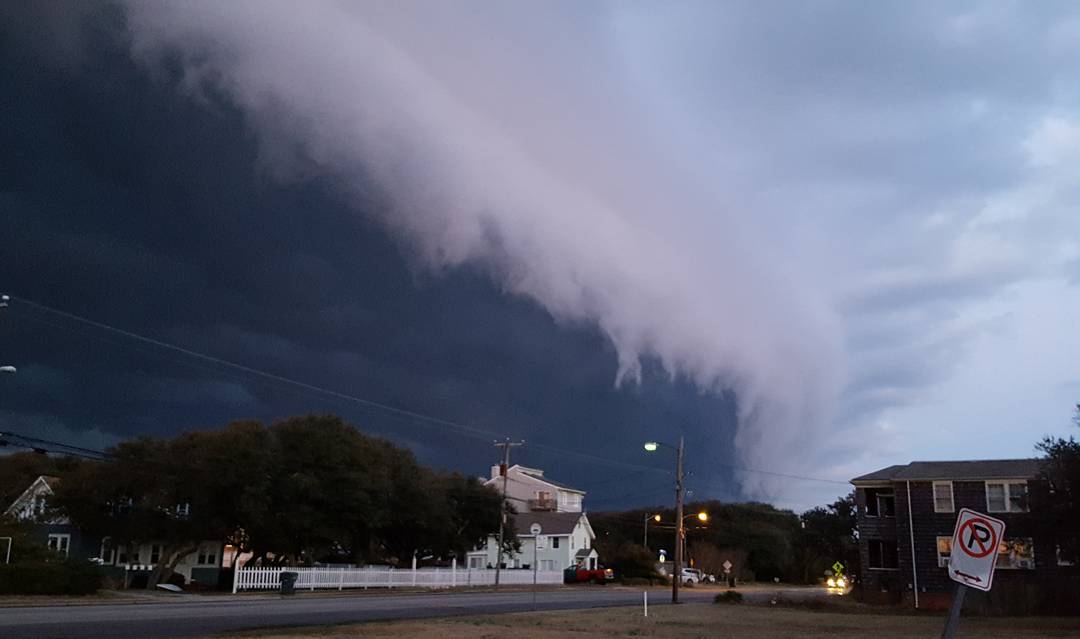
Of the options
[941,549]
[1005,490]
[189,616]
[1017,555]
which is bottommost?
[189,616]

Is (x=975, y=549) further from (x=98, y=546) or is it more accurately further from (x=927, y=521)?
(x=98, y=546)

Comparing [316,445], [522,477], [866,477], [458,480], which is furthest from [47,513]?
[522,477]

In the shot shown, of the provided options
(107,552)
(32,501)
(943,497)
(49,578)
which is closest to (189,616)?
(49,578)

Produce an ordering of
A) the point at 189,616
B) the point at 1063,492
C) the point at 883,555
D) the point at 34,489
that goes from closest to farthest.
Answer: the point at 189,616, the point at 1063,492, the point at 883,555, the point at 34,489

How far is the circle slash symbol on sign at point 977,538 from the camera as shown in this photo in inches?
276

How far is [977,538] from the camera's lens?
7137mm

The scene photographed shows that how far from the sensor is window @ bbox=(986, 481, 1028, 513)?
5238cm

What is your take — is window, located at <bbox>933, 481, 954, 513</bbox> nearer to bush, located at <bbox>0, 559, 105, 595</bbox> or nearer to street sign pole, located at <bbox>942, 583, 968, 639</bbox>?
bush, located at <bbox>0, 559, 105, 595</bbox>

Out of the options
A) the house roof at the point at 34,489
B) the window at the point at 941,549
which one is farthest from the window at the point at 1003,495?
the house roof at the point at 34,489

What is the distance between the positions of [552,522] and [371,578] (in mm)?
44894

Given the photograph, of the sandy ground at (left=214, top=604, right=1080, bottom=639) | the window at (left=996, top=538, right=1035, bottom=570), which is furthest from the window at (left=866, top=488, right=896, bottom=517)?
the sandy ground at (left=214, top=604, right=1080, bottom=639)

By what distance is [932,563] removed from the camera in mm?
54062

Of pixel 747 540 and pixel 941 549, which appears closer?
pixel 941 549

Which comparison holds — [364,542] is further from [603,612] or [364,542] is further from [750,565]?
[750,565]
